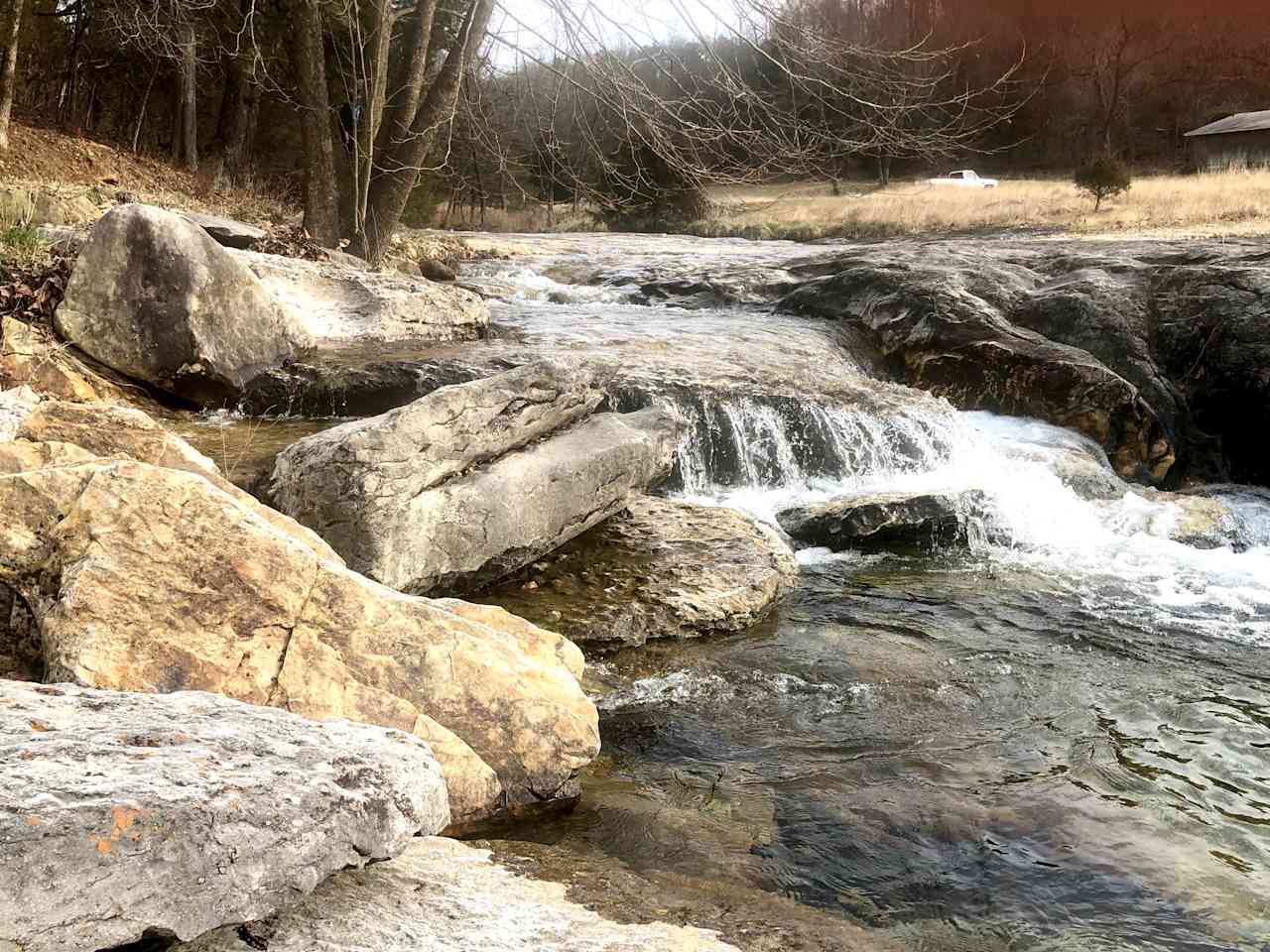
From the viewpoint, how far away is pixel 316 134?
11648mm

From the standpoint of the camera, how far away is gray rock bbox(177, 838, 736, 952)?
1942 mm

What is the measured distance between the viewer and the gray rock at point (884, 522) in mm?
7074

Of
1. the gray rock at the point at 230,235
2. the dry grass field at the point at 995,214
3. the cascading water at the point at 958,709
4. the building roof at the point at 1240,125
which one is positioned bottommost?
the cascading water at the point at 958,709

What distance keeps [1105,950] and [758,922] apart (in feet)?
3.25

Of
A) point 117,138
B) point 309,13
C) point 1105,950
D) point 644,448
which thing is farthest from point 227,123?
point 1105,950

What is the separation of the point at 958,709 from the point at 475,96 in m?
7.33

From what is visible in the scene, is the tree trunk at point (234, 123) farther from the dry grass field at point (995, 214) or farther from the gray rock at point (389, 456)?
the gray rock at point (389, 456)

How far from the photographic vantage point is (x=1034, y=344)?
1044 centimetres

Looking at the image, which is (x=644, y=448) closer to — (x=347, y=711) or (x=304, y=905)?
(x=347, y=711)

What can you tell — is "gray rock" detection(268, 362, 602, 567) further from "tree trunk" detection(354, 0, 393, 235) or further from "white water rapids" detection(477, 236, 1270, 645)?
"tree trunk" detection(354, 0, 393, 235)

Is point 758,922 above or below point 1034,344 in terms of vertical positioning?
below

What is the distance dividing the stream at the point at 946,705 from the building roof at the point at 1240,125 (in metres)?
36.8

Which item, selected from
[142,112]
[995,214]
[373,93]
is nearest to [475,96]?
[373,93]

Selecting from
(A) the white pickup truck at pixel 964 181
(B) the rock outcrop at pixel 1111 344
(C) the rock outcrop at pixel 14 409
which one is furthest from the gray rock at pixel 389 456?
(A) the white pickup truck at pixel 964 181
